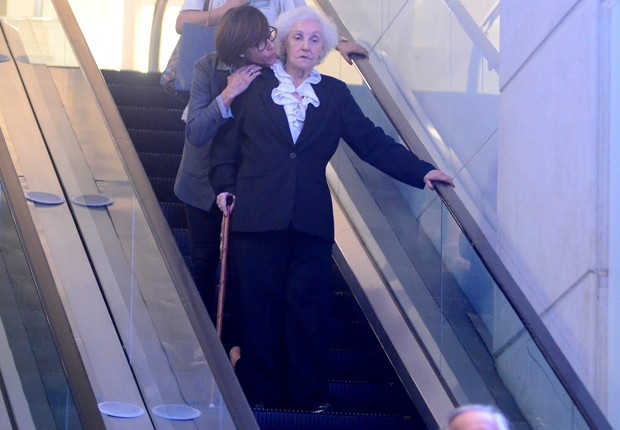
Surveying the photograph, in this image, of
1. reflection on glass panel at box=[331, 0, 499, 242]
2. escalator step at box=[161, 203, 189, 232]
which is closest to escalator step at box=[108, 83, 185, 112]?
escalator step at box=[161, 203, 189, 232]

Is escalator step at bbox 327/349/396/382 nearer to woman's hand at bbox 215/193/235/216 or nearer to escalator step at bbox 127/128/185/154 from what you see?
woman's hand at bbox 215/193/235/216

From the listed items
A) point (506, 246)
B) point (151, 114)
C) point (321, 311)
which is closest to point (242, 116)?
point (321, 311)

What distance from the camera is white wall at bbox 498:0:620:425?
551 cm

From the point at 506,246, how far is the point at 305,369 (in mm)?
1266

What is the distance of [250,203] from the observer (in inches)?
216

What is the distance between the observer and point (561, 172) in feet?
19.3

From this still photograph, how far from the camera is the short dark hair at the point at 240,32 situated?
564 centimetres

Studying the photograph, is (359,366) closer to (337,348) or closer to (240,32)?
(337,348)

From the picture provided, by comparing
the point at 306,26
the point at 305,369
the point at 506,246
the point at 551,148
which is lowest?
the point at 305,369

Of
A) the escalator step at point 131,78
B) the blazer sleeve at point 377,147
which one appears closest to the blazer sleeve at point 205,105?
the blazer sleeve at point 377,147

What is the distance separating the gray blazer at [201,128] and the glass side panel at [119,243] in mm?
389

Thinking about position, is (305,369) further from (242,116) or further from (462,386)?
(242,116)

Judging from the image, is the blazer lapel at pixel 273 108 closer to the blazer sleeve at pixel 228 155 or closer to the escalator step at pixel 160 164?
the blazer sleeve at pixel 228 155

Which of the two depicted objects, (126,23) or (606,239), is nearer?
(606,239)
